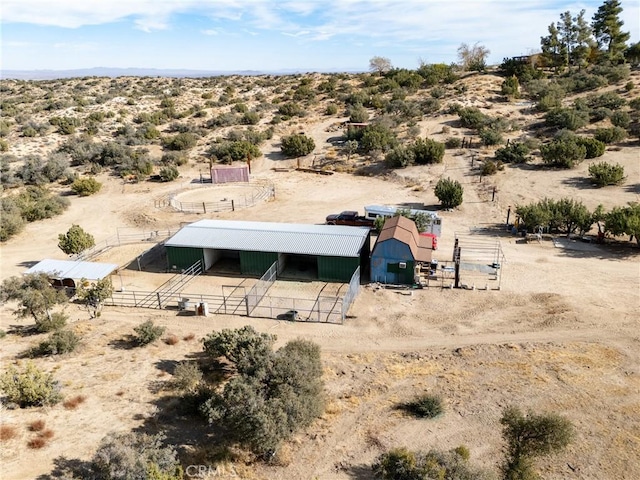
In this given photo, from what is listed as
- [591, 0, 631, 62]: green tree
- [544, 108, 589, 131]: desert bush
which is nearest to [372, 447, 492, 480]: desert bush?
[544, 108, 589, 131]: desert bush

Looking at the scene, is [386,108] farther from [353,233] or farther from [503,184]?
[353,233]

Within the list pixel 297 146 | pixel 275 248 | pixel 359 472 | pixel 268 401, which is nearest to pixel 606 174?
pixel 275 248

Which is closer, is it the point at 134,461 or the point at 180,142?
the point at 134,461

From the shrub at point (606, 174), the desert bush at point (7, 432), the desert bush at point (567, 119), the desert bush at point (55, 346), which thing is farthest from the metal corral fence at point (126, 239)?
the desert bush at point (567, 119)

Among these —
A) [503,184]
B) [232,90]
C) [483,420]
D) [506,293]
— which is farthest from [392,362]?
[232,90]

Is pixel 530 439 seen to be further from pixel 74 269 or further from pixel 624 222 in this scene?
pixel 74 269
